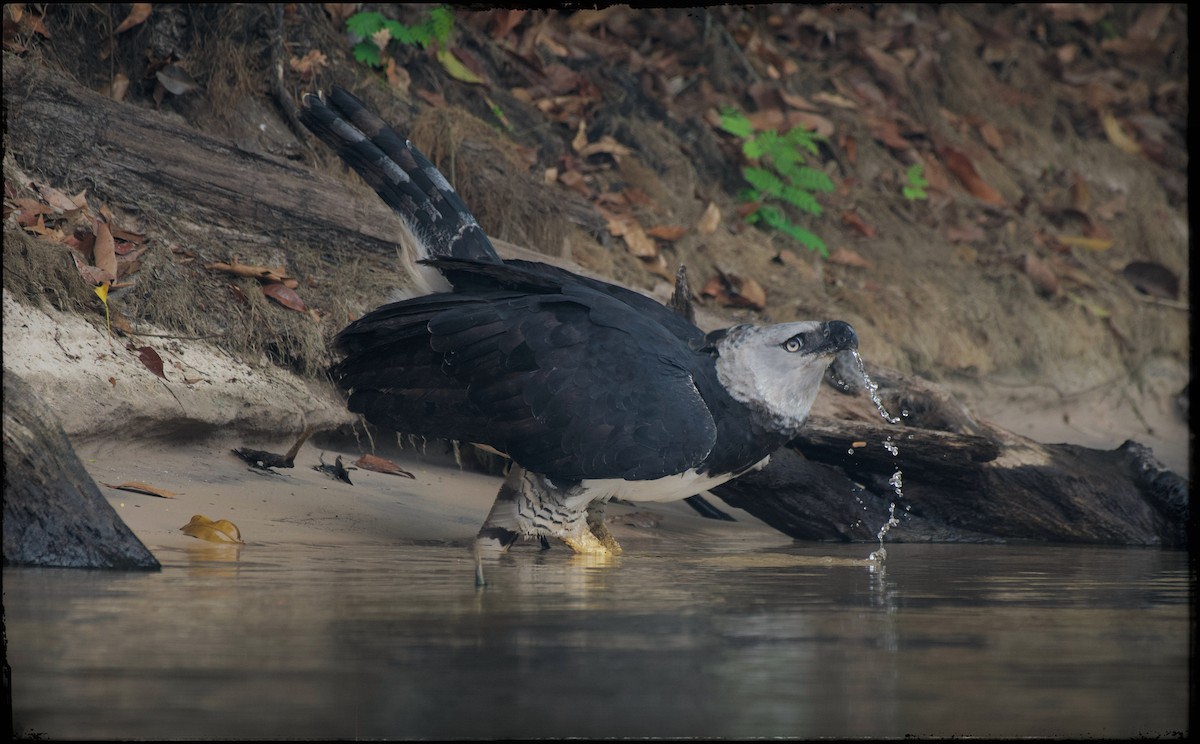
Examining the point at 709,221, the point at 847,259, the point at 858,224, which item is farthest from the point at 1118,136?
the point at 709,221

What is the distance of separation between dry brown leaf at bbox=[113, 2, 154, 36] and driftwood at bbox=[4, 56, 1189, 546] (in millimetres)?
1109

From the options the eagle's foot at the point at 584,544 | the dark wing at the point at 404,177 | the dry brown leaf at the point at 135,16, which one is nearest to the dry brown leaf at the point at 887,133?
the dry brown leaf at the point at 135,16

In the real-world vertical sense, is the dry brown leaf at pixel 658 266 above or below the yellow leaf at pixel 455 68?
below

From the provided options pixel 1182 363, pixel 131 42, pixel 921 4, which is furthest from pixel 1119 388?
pixel 131 42

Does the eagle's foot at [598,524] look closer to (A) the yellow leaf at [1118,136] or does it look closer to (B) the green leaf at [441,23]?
(B) the green leaf at [441,23]

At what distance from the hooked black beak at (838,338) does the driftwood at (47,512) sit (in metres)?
2.53

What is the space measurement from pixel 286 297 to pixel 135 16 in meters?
2.32

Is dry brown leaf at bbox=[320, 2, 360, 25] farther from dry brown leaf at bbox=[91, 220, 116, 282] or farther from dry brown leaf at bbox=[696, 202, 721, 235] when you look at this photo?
dry brown leaf at bbox=[91, 220, 116, 282]

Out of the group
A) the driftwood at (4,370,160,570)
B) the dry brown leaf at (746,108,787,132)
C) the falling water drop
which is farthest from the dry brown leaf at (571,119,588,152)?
the driftwood at (4,370,160,570)

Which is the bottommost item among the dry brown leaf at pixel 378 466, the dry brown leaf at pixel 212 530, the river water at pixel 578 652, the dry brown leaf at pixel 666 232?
the river water at pixel 578 652

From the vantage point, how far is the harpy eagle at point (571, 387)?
4.91 meters

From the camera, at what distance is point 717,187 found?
1024cm

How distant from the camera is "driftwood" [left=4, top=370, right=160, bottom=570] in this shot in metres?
4.04

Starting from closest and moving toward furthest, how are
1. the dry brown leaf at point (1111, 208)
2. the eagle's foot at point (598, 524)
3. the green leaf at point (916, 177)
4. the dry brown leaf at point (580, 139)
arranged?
1. the eagle's foot at point (598, 524)
2. the dry brown leaf at point (580, 139)
3. the green leaf at point (916, 177)
4. the dry brown leaf at point (1111, 208)
